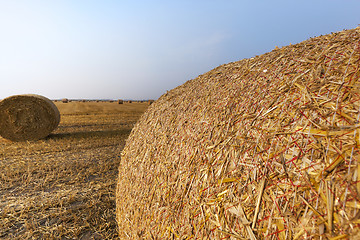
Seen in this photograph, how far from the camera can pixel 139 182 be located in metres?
2.97

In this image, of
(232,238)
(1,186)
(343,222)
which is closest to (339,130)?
(343,222)

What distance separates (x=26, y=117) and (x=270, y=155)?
612 inches

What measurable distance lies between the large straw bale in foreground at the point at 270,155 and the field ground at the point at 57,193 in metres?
2.25

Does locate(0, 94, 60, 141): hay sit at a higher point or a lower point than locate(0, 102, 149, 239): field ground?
higher

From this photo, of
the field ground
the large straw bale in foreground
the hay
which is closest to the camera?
the large straw bale in foreground

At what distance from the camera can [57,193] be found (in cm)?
536

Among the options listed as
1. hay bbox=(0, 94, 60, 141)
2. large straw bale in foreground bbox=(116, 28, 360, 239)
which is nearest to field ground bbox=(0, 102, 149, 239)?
large straw bale in foreground bbox=(116, 28, 360, 239)

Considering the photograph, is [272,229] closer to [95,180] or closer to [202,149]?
[202,149]

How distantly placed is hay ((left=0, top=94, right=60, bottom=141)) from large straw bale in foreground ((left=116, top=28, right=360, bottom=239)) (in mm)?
13340

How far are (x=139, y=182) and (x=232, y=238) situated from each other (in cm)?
188

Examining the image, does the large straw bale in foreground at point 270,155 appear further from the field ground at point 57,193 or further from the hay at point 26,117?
the hay at point 26,117

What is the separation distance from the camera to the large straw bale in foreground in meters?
1.12

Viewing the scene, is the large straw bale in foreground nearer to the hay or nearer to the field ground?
the field ground

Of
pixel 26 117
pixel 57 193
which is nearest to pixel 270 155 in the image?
pixel 57 193
